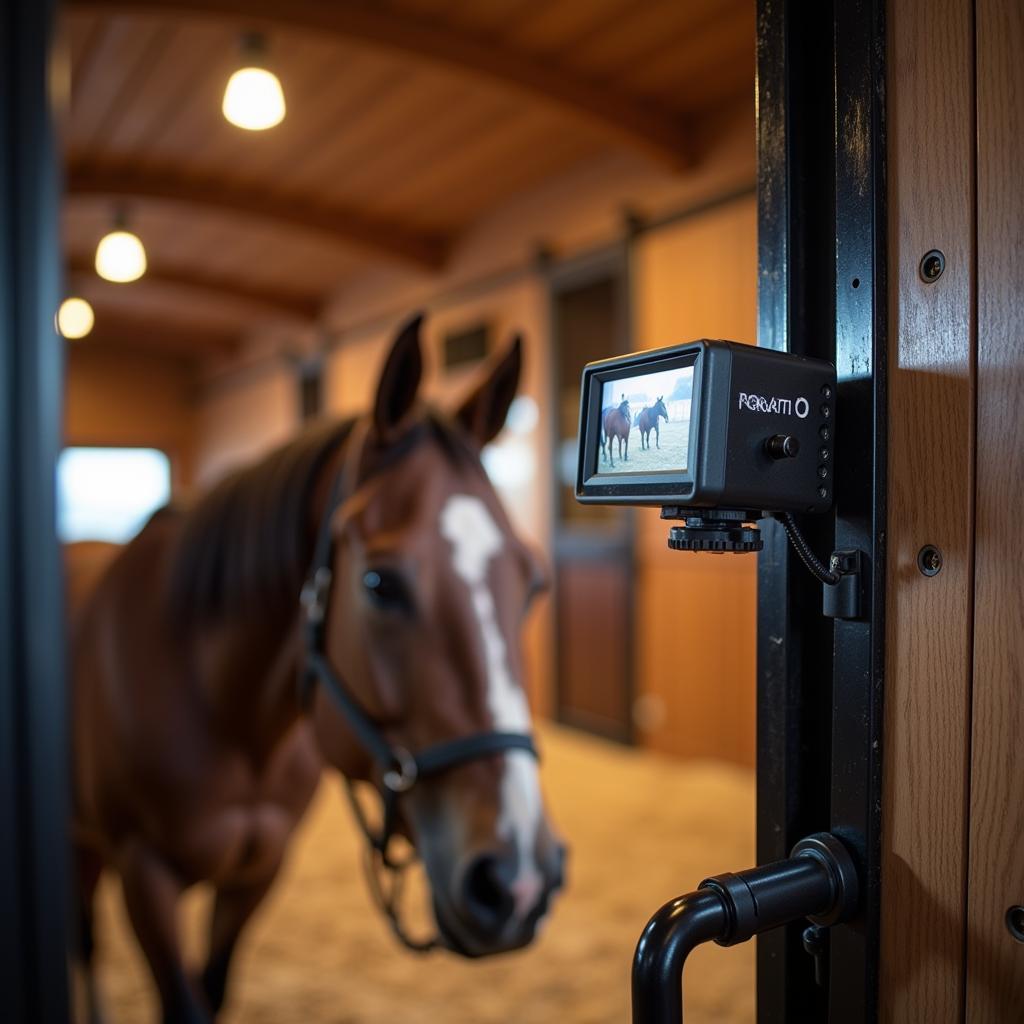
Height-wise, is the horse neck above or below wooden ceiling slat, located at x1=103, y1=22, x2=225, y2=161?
below

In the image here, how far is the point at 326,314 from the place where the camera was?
21.4ft

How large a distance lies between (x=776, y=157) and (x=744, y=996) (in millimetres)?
1659

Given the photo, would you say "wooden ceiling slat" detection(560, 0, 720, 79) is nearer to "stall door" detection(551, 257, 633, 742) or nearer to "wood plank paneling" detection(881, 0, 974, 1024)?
"stall door" detection(551, 257, 633, 742)

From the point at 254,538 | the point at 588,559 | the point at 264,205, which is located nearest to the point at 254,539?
the point at 254,538

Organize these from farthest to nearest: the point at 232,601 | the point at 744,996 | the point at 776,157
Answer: the point at 744,996, the point at 232,601, the point at 776,157

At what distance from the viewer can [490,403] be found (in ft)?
3.70

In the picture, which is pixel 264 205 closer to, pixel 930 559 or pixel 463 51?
pixel 463 51

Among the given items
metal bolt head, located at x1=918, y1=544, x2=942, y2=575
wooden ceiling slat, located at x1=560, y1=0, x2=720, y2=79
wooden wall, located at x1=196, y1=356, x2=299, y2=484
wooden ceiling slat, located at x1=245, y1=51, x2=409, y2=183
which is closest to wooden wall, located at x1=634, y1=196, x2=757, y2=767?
wooden ceiling slat, located at x1=560, y1=0, x2=720, y2=79

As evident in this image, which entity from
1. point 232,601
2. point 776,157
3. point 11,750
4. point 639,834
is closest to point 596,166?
point 639,834

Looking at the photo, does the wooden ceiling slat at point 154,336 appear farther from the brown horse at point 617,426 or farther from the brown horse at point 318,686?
the brown horse at point 617,426

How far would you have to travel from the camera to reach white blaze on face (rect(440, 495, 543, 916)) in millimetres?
876

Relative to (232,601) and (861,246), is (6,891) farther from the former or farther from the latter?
(232,601)

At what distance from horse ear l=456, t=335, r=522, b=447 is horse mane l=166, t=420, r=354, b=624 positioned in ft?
0.64

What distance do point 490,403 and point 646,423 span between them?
0.71m
